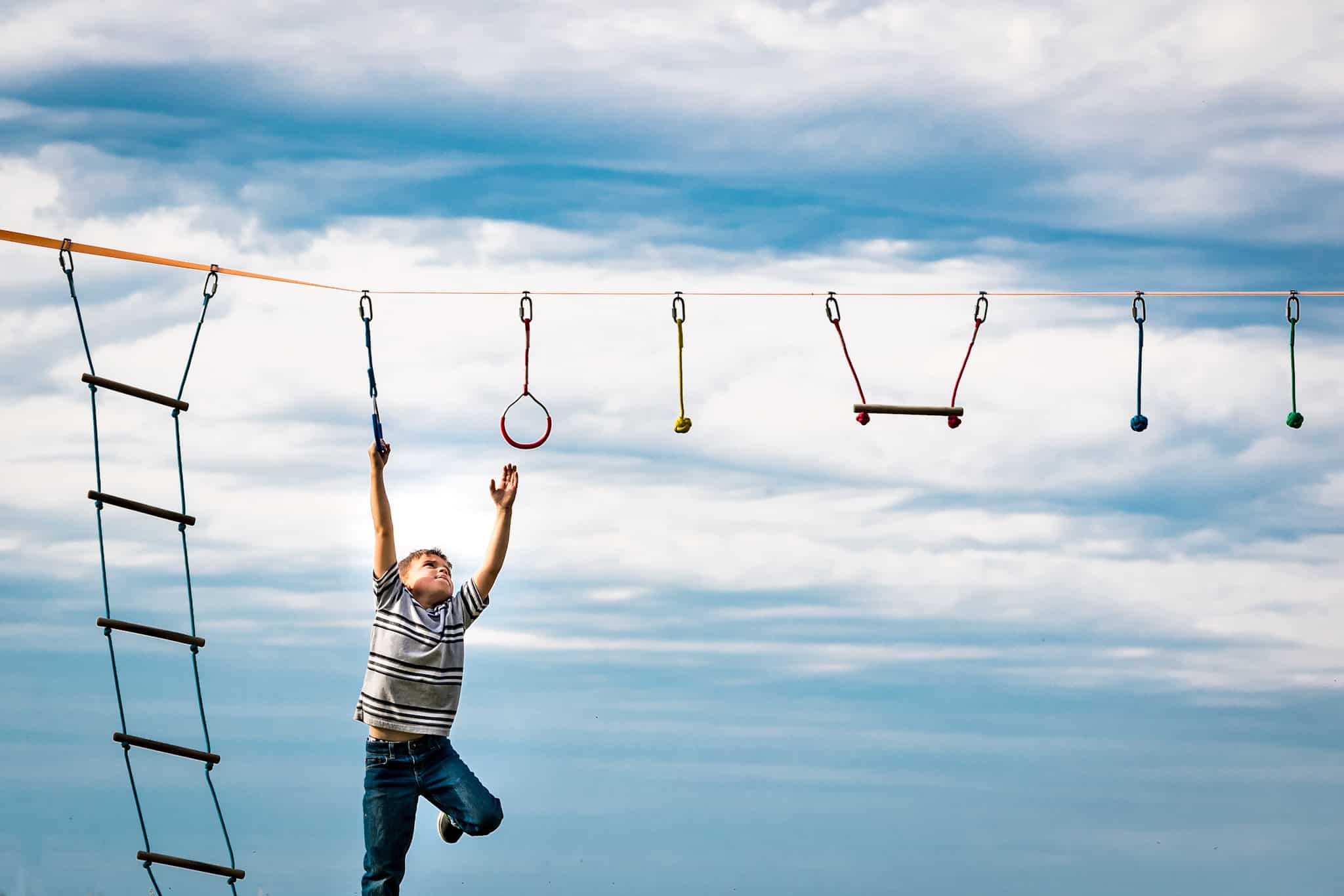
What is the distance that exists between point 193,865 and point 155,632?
61.7 inches

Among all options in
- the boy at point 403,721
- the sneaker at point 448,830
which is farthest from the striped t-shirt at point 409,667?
the sneaker at point 448,830

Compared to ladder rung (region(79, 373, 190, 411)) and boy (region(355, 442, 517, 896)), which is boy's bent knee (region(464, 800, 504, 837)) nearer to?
boy (region(355, 442, 517, 896))

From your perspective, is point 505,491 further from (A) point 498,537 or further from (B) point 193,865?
(B) point 193,865

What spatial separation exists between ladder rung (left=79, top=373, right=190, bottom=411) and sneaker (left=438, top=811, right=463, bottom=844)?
314 cm

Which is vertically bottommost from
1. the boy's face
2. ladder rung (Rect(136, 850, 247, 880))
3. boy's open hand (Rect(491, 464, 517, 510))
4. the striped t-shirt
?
ladder rung (Rect(136, 850, 247, 880))

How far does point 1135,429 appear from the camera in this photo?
A: 12258 millimetres

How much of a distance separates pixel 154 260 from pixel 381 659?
2990mm

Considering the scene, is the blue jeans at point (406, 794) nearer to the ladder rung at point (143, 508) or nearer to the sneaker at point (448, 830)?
the sneaker at point (448, 830)

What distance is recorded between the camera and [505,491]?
1173 cm

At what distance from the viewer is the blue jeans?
1116cm

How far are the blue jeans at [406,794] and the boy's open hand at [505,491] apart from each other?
1543mm

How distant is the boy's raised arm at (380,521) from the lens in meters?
11.4

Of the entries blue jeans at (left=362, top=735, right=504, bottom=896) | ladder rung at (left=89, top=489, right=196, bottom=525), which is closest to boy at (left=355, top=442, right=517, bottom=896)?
blue jeans at (left=362, top=735, right=504, bottom=896)

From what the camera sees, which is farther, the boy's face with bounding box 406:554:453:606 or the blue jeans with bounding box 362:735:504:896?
the boy's face with bounding box 406:554:453:606
